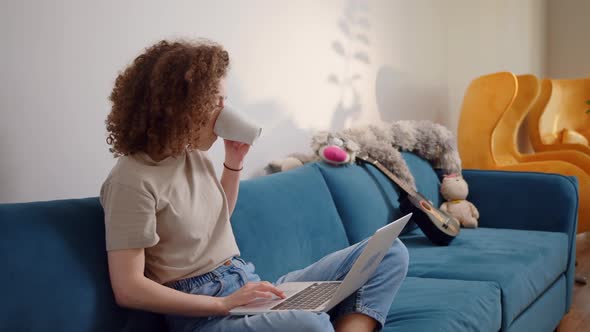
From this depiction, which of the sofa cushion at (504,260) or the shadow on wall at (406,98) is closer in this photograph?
the sofa cushion at (504,260)

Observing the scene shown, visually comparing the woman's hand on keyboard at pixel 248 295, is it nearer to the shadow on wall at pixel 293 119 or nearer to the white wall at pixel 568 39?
the shadow on wall at pixel 293 119

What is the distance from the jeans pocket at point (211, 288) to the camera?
1.38m

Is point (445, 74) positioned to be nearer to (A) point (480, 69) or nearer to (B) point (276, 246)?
(A) point (480, 69)

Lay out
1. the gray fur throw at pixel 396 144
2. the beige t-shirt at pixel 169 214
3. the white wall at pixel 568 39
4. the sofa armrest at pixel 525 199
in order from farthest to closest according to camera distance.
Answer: the white wall at pixel 568 39
the sofa armrest at pixel 525 199
the gray fur throw at pixel 396 144
the beige t-shirt at pixel 169 214

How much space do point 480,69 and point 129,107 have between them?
136 inches

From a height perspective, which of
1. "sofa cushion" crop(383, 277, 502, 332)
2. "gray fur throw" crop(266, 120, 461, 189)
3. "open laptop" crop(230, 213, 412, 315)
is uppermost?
"open laptop" crop(230, 213, 412, 315)

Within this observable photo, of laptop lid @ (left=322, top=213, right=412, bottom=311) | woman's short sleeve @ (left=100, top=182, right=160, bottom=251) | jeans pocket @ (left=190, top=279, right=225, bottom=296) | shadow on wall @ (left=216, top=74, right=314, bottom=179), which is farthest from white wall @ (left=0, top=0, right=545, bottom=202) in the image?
laptop lid @ (left=322, top=213, right=412, bottom=311)

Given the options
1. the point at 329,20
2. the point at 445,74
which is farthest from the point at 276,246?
the point at 445,74

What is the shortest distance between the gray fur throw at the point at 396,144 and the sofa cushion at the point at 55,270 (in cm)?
112

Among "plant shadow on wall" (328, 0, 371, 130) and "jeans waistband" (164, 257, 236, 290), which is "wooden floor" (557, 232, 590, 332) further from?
"jeans waistband" (164, 257, 236, 290)

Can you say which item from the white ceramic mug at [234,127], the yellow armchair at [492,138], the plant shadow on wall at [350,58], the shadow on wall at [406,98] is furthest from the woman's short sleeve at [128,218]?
the yellow armchair at [492,138]

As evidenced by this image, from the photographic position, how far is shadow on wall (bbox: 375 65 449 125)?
3.33 meters

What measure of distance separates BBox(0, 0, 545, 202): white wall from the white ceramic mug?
0.43 m

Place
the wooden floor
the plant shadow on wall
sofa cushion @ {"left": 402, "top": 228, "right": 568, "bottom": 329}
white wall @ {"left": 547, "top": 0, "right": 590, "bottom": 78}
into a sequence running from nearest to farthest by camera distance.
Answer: sofa cushion @ {"left": 402, "top": 228, "right": 568, "bottom": 329} → the wooden floor → the plant shadow on wall → white wall @ {"left": 547, "top": 0, "right": 590, "bottom": 78}
